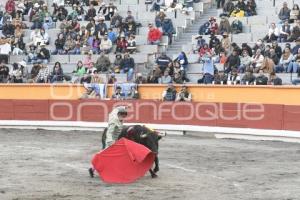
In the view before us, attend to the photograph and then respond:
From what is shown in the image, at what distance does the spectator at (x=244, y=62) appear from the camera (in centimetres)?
1761

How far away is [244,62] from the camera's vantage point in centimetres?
1783

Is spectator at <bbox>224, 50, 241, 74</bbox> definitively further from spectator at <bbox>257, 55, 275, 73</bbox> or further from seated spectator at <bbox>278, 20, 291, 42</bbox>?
seated spectator at <bbox>278, 20, 291, 42</bbox>

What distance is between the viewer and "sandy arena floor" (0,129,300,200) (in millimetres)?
9133

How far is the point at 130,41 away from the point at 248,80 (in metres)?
4.90

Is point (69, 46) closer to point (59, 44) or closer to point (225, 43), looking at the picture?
point (59, 44)

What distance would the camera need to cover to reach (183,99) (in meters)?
17.7

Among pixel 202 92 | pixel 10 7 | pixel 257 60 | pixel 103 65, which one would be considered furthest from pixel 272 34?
pixel 10 7

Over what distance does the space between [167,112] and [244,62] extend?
227 cm

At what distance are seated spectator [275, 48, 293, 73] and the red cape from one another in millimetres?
7522

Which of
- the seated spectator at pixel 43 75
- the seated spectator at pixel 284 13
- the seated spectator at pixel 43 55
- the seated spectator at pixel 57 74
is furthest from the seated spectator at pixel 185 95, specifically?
the seated spectator at pixel 43 55

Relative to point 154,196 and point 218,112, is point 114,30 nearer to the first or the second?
point 218,112

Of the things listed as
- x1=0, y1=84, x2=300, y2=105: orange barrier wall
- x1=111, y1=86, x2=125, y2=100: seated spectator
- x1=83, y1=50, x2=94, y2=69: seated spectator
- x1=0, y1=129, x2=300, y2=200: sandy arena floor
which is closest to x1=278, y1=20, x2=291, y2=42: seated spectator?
x1=0, y1=84, x2=300, y2=105: orange barrier wall

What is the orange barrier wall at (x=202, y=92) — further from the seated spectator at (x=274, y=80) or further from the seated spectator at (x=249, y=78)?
the seated spectator at (x=249, y=78)

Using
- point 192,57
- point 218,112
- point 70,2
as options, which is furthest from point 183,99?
point 70,2
